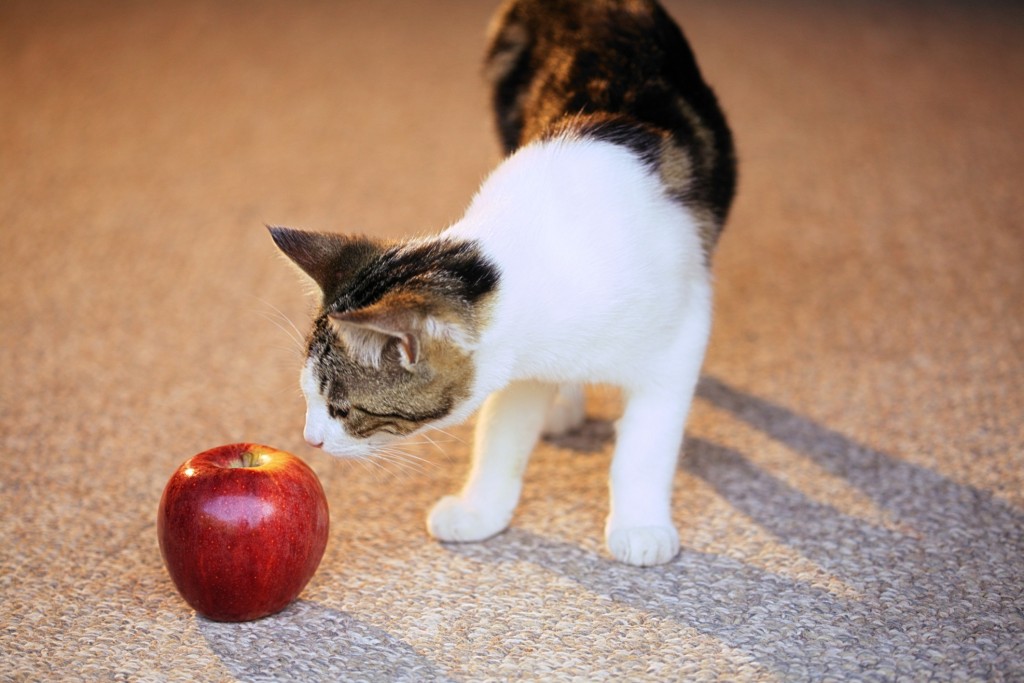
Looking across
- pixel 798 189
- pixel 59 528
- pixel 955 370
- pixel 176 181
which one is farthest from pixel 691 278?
pixel 176 181

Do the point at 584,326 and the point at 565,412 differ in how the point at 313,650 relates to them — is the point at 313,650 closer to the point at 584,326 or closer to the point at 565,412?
the point at 584,326

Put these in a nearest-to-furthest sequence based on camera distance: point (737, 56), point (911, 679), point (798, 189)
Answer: point (911, 679), point (798, 189), point (737, 56)

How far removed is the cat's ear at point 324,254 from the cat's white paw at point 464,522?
451mm

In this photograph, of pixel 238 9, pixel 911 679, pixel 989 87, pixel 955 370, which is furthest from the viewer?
pixel 238 9

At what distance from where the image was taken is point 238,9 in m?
5.11

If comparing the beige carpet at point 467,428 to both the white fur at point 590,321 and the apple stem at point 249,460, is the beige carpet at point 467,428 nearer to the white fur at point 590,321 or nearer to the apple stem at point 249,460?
the white fur at point 590,321

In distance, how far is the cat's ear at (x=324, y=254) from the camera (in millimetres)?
1522

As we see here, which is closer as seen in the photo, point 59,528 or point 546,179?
point 546,179

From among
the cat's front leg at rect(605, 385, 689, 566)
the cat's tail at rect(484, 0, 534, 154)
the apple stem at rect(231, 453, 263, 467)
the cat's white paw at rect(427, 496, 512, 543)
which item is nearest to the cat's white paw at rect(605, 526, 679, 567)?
the cat's front leg at rect(605, 385, 689, 566)

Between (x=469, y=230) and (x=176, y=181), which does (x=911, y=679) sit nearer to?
(x=469, y=230)

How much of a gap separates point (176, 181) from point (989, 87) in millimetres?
3079

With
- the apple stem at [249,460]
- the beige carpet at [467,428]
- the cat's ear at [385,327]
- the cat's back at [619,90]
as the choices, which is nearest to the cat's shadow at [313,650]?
the beige carpet at [467,428]

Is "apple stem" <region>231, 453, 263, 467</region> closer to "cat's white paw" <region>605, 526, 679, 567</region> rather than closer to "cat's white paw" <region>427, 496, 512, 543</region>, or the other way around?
"cat's white paw" <region>427, 496, 512, 543</region>

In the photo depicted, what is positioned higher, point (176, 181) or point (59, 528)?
point (176, 181)
